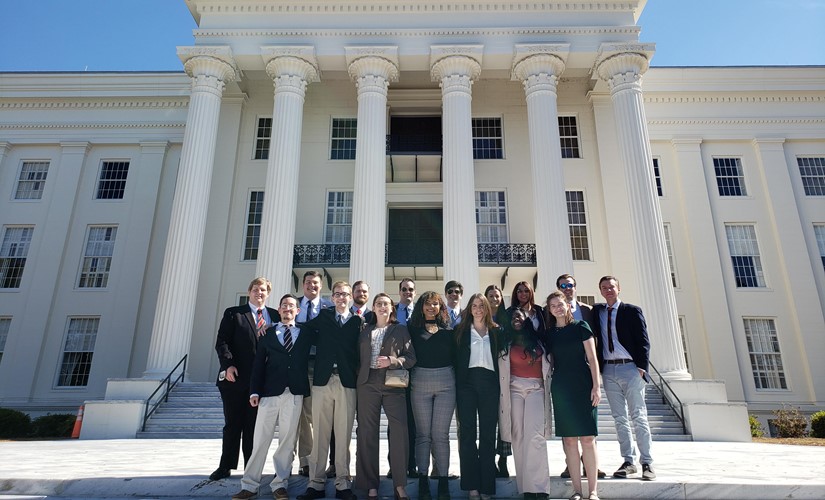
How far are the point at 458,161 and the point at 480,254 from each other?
3.96 metres

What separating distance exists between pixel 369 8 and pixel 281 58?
3881mm

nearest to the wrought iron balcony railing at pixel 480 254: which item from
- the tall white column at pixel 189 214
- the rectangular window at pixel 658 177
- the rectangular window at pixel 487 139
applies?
the tall white column at pixel 189 214

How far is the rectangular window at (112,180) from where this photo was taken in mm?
21719

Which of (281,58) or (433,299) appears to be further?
(281,58)

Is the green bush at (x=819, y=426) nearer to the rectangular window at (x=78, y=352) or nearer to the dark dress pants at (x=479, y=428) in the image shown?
the dark dress pants at (x=479, y=428)

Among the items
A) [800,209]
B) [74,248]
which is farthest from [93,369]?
[800,209]

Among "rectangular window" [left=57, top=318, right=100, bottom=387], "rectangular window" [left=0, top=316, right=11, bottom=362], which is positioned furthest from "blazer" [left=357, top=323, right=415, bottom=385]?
"rectangular window" [left=0, top=316, right=11, bottom=362]

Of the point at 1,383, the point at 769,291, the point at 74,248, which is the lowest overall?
the point at 1,383

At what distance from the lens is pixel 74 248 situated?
2080 centimetres

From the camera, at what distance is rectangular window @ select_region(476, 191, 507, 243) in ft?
64.6

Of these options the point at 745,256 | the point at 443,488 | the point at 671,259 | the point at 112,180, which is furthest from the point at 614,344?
the point at 112,180

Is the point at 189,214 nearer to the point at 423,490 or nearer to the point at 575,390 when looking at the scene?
the point at 423,490

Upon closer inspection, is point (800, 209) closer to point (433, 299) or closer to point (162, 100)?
point (433, 299)

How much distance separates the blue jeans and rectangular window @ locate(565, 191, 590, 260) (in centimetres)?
1388
